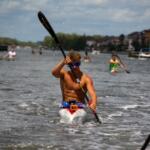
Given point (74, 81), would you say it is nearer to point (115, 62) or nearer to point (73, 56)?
point (73, 56)

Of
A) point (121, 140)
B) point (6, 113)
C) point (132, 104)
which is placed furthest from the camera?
point (132, 104)

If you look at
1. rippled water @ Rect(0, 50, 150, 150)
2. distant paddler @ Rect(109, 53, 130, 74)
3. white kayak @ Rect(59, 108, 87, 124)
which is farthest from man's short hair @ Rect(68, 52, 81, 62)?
distant paddler @ Rect(109, 53, 130, 74)

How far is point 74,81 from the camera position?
11672mm

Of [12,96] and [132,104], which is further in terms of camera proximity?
[12,96]

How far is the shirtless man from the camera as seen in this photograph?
36.9 ft

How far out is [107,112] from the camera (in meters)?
14.3

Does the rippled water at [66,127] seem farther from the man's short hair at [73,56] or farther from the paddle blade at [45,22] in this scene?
the paddle blade at [45,22]

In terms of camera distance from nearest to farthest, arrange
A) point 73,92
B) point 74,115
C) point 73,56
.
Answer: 1. point 73,56
2. point 74,115
3. point 73,92

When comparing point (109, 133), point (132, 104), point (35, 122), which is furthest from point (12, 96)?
point (109, 133)

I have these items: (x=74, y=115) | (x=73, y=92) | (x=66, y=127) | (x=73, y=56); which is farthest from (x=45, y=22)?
(x=66, y=127)

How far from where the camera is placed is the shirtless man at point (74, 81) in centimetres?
1125

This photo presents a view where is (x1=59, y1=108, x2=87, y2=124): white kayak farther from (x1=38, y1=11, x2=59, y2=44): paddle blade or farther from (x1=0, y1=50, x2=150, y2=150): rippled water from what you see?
(x1=38, y1=11, x2=59, y2=44): paddle blade

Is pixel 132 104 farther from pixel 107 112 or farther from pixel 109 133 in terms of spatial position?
pixel 109 133

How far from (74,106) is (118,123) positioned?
1.33 meters
